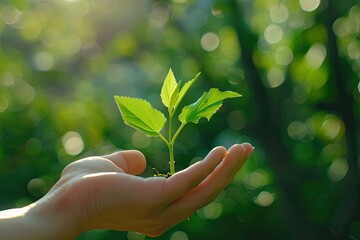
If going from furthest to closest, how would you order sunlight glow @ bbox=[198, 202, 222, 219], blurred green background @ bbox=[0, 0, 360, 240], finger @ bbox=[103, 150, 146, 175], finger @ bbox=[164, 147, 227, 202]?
sunlight glow @ bbox=[198, 202, 222, 219] < blurred green background @ bbox=[0, 0, 360, 240] < finger @ bbox=[103, 150, 146, 175] < finger @ bbox=[164, 147, 227, 202]

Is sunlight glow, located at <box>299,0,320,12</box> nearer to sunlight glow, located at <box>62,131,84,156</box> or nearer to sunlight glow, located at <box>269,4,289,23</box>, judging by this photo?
sunlight glow, located at <box>269,4,289,23</box>

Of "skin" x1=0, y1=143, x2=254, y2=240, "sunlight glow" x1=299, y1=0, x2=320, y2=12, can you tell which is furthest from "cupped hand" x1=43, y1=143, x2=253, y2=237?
"sunlight glow" x1=299, y1=0, x2=320, y2=12

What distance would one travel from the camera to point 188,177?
620mm

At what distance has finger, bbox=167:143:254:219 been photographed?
2.07ft

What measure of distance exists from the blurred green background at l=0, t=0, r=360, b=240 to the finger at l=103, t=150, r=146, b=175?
980 mm

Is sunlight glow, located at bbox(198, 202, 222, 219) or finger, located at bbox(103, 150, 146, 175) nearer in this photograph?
finger, located at bbox(103, 150, 146, 175)

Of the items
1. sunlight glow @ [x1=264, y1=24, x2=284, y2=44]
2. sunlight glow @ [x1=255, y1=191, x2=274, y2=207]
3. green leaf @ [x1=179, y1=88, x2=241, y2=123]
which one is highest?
green leaf @ [x1=179, y1=88, x2=241, y2=123]

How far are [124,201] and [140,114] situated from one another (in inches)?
3.8

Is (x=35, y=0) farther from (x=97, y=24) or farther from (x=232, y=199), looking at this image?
(x=232, y=199)

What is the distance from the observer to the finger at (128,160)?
75 cm

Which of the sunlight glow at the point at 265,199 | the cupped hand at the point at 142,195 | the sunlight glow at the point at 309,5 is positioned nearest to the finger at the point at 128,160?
the cupped hand at the point at 142,195

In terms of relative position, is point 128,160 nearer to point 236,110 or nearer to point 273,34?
point 236,110

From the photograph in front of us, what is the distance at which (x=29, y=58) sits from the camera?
2371 mm

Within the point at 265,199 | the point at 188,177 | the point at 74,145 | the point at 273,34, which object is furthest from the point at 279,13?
the point at 188,177
